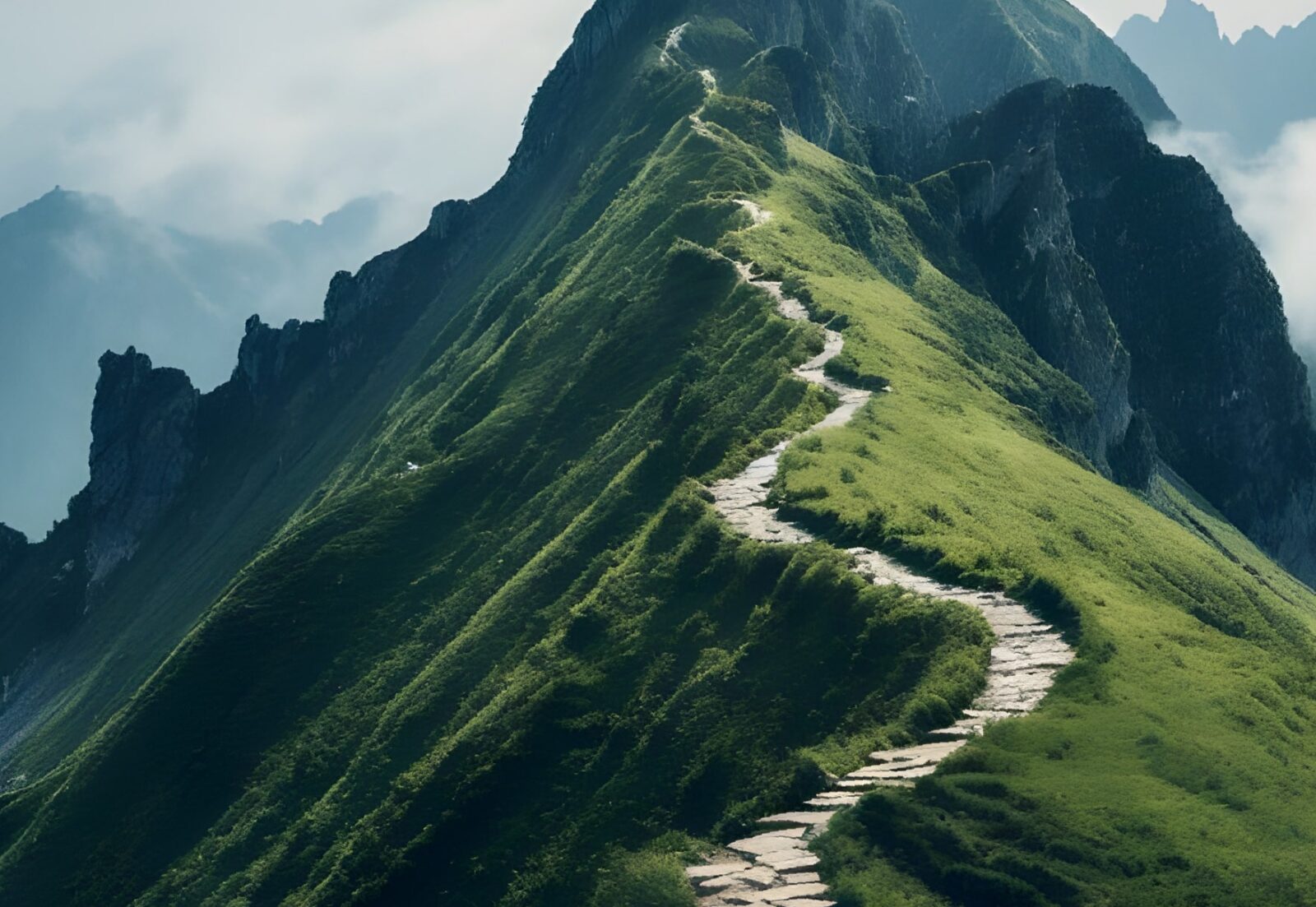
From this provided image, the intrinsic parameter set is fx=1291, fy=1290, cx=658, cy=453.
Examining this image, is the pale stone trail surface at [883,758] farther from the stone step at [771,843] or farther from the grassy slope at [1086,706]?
the grassy slope at [1086,706]

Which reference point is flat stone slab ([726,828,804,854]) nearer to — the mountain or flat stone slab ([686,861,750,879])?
the mountain

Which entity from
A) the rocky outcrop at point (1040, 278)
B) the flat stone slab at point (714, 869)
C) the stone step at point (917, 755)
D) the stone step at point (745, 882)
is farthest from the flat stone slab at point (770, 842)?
the rocky outcrop at point (1040, 278)

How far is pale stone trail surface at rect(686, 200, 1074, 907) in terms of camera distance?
1818 inches

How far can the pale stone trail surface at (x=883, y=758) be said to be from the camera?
46188mm

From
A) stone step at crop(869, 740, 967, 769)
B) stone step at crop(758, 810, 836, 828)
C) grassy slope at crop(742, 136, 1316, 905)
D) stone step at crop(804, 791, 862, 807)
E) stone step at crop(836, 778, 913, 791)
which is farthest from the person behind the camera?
stone step at crop(869, 740, 967, 769)

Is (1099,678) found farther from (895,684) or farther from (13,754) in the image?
(13,754)

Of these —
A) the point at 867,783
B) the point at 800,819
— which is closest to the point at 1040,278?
the point at 867,783

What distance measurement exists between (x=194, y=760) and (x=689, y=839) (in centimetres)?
6026

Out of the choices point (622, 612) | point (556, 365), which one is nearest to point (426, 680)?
point (622, 612)

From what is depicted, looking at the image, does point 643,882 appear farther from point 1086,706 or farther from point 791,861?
point 1086,706

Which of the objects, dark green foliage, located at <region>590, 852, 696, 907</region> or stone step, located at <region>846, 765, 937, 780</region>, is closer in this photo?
stone step, located at <region>846, 765, 937, 780</region>

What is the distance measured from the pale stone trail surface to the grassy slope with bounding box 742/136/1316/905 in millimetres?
1120

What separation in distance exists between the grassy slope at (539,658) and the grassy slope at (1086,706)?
5.14 meters

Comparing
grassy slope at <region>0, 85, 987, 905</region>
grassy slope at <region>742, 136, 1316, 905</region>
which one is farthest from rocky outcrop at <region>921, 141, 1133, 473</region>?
grassy slope at <region>742, 136, 1316, 905</region>
